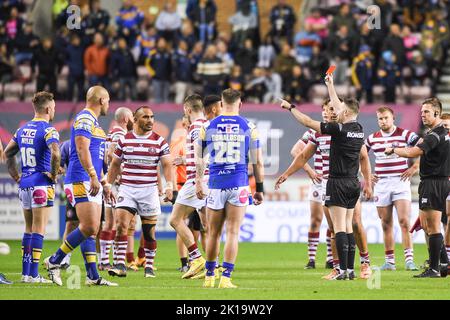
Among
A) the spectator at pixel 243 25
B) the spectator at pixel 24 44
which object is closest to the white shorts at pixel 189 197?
the spectator at pixel 243 25

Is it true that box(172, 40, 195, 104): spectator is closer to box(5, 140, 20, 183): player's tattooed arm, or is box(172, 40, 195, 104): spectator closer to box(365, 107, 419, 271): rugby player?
box(365, 107, 419, 271): rugby player

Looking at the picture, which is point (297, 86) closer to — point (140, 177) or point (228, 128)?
point (140, 177)

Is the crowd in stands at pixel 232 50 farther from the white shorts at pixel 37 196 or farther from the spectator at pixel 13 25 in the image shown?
the white shorts at pixel 37 196

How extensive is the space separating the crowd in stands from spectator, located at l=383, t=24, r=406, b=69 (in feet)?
0.09

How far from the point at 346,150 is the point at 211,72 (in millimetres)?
13538

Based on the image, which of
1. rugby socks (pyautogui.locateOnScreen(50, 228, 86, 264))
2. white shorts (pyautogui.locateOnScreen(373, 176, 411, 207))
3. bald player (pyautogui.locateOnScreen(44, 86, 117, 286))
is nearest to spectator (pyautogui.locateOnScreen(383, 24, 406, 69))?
white shorts (pyautogui.locateOnScreen(373, 176, 411, 207))

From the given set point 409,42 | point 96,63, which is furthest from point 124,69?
point 409,42

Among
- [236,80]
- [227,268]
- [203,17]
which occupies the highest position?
[203,17]

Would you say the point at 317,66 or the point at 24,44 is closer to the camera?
the point at 317,66

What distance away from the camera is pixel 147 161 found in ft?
49.1

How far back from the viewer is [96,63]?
27688 mm

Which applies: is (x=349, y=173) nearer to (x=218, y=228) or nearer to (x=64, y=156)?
(x=218, y=228)
